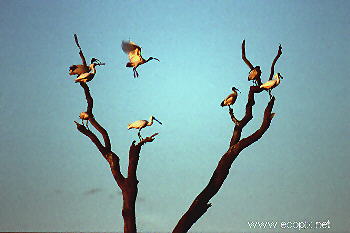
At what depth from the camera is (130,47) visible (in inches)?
503

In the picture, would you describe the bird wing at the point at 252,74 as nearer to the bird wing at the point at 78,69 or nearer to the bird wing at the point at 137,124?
the bird wing at the point at 137,124

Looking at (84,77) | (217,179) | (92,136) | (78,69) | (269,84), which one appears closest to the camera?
(217,179)

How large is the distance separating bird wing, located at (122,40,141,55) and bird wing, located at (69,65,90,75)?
1037 mm

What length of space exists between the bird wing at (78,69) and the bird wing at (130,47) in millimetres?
1037

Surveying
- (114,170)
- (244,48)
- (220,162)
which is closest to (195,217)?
(220,162)

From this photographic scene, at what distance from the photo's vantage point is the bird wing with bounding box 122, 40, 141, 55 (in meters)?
12.7

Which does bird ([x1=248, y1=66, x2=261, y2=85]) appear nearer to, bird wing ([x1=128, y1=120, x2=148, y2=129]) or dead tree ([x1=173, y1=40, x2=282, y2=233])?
dead tree ([x1=173, y1=40, x2=282, y2=233])

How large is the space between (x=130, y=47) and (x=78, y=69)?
4.48 ft

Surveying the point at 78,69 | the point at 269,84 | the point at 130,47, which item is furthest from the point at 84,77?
the point at 269,84

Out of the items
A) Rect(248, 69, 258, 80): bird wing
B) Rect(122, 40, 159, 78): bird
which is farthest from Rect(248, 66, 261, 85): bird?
Rect(122, 40, 159, 78): bird

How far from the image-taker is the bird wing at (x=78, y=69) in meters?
12.7

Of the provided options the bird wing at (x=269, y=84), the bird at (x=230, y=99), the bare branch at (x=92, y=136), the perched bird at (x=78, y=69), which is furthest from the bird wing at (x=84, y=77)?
the bird wing at (x=269, y=84)

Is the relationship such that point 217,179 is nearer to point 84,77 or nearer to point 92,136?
point 92,136

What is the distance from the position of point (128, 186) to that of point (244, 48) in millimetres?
4212
